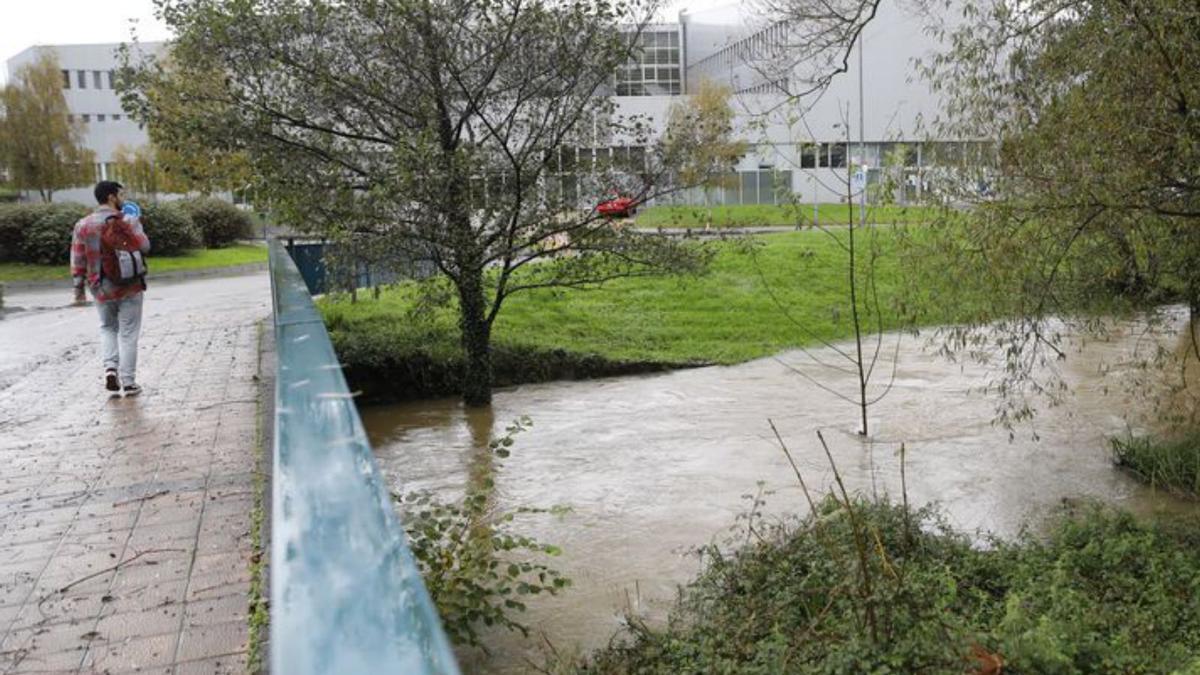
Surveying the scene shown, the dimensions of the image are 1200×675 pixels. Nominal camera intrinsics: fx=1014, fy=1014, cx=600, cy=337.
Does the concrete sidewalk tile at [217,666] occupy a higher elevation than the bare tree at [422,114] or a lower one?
lower

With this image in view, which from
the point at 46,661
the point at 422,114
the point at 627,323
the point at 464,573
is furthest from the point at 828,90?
the point at 46,661

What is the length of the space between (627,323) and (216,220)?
64.4ft

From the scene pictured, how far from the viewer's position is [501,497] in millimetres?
9250

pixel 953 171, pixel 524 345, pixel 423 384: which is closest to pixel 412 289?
pixel 423 384


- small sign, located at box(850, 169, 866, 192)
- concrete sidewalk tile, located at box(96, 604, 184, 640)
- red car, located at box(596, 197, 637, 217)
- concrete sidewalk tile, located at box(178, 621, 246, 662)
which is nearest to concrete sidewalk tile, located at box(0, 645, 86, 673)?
concrete sidewalk tile, located at box(96, 604, 184, 640)

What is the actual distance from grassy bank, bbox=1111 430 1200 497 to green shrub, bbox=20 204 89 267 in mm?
24997

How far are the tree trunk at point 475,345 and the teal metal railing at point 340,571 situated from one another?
9.26 metres

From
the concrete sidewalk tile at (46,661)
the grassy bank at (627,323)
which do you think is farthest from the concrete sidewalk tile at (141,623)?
the grassy bank at (627,323)

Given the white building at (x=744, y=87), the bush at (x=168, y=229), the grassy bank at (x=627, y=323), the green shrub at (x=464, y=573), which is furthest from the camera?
the bush at (x=168, y=229)

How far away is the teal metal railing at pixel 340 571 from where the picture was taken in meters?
1.45

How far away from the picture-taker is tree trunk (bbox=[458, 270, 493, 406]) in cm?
1193

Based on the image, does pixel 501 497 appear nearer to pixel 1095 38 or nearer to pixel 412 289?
pixel 412 289

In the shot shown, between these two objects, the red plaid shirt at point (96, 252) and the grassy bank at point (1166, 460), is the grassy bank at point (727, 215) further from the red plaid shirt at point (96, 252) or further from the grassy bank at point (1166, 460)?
the red plaid shirt at point (96, 252)

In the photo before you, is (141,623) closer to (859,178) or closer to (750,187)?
(859,178)
